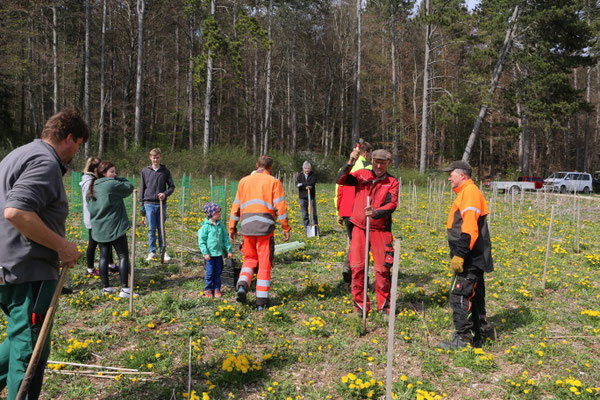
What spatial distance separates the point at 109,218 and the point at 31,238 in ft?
10.2

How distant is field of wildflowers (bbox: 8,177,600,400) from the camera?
367cm

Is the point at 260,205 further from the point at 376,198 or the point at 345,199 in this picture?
the point at 345,199

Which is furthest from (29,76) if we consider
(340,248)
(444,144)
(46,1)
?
(444,144)

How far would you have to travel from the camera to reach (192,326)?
474 cm

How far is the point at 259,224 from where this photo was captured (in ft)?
17.3

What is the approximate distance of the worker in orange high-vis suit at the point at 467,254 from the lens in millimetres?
4246

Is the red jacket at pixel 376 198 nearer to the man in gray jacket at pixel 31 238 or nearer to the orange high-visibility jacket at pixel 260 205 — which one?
the orange high-visibility jacket at pixel 260 205

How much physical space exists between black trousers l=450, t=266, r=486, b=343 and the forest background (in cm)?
2111

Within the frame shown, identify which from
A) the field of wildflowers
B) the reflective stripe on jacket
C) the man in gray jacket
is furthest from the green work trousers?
the reflective stripe on jacket

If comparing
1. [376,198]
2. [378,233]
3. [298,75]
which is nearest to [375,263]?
[378,233]

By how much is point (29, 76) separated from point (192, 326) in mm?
29838

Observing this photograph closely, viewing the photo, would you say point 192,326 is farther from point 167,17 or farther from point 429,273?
point 167,17

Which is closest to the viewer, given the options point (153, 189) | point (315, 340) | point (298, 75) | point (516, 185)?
point (315, 340)

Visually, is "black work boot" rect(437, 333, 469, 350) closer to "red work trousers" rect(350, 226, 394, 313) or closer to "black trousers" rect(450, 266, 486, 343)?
"black trousers" rect(450, 266, 486, 343)
